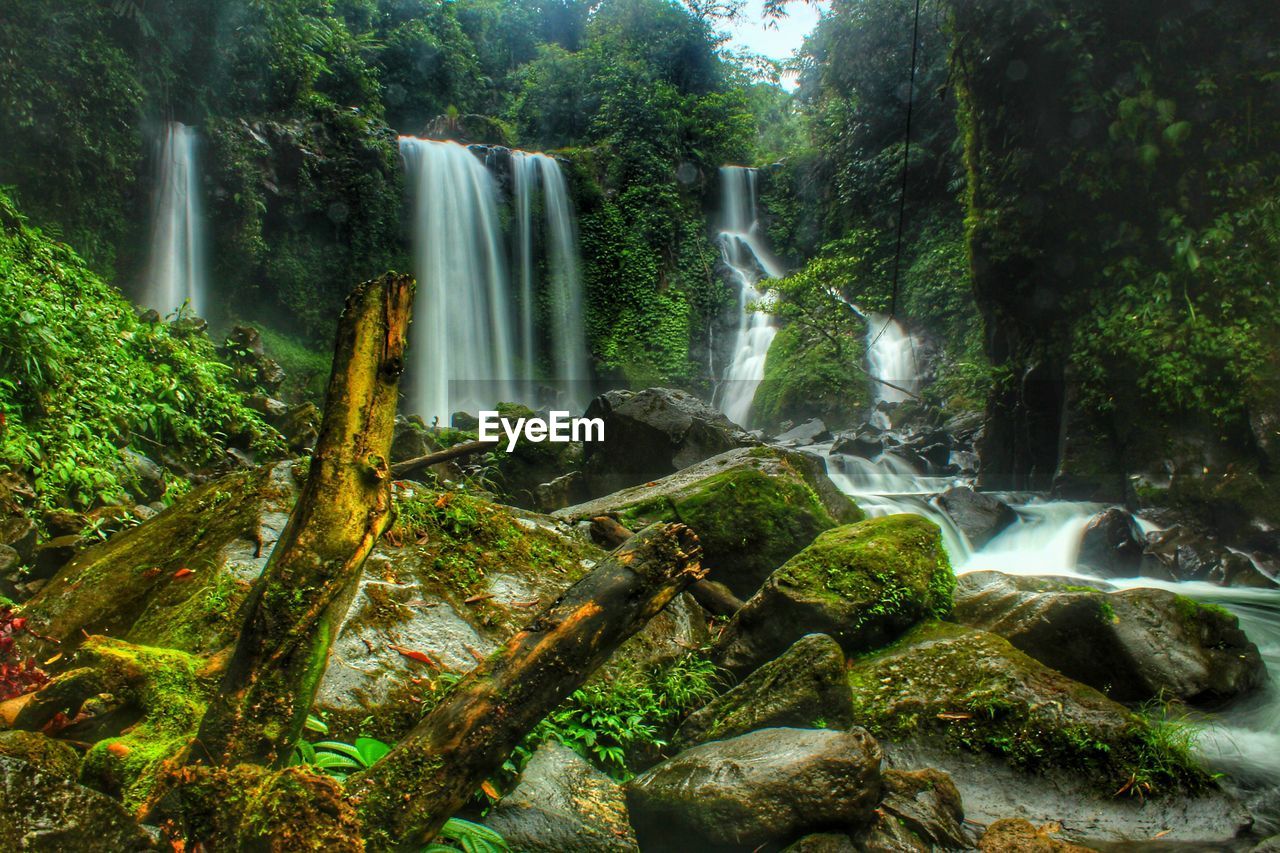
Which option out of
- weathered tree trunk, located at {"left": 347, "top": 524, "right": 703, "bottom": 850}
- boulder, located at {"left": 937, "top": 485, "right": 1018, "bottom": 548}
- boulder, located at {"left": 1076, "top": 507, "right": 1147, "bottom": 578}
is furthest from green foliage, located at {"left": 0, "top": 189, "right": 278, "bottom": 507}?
boulder, located at {"left": 1076, "top": 507, "right": 1147, "bottom": 578}

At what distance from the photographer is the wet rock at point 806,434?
16444 mm

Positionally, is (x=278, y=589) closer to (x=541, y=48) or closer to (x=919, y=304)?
(x=919, y=304)

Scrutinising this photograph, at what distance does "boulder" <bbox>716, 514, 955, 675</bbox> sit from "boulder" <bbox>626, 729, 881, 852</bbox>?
123 cm

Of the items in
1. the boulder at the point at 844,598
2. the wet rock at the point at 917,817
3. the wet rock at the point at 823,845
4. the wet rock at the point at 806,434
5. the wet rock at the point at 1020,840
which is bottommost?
the wet rock at the point at 1020,840

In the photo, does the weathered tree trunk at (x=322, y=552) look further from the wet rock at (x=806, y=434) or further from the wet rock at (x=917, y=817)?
the wet rock at (x=806, y=434)

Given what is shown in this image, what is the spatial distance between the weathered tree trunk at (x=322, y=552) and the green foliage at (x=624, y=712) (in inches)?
40.2

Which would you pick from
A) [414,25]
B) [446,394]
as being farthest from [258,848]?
[414,25]

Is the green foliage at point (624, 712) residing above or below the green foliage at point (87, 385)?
below

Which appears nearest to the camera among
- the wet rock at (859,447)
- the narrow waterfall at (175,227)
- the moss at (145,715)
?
the moss at (145,715)

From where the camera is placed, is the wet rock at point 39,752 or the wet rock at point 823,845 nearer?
the wet rock at point 39,752

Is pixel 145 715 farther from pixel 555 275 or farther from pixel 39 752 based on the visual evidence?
pixel 555 275

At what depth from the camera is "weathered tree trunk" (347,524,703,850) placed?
202 cm

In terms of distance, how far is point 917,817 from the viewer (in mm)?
3090

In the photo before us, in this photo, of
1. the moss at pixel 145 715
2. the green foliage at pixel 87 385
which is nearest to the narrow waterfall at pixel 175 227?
the green foliage at pixel 87 385
